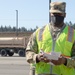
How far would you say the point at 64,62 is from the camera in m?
4.70

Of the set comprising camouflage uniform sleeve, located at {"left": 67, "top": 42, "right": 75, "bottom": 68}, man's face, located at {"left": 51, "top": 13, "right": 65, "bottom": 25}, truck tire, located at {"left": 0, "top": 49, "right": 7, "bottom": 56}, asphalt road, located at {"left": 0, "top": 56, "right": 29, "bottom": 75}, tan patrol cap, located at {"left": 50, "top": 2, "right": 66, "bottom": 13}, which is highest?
tan patrol cap, located at {"left": 50, "top": 2, "right": 66, "bottom": 13}

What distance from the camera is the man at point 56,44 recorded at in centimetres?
477

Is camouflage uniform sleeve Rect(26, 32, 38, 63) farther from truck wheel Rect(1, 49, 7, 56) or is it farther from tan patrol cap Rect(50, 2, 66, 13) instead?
truck wheel Rect(1, 49, 7, 56)

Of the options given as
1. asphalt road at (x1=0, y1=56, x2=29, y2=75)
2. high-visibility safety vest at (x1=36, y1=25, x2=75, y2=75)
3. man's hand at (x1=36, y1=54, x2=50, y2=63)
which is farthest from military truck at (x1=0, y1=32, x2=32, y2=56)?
man's hand at (x1=36, y1=54, x2=50, y2=63)

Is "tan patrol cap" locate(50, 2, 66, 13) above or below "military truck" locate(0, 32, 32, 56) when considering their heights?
above

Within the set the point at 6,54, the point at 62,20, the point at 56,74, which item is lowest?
the point at 6,54

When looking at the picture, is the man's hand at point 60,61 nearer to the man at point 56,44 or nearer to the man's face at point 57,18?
the man at point 56,44

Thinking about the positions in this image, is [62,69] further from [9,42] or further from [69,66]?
[9,42]

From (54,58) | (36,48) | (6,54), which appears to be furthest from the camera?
(6,54)

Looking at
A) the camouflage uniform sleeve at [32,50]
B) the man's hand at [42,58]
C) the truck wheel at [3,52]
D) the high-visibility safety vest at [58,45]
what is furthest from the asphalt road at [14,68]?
the truck wheel at [3,52]

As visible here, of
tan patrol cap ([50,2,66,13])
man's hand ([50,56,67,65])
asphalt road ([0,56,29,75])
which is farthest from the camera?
asphalt road ([0,56,29,75])

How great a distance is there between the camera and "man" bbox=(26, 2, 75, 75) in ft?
15.7

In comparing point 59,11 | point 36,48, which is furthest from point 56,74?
point 59,11

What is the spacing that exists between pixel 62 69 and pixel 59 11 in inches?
29.2
